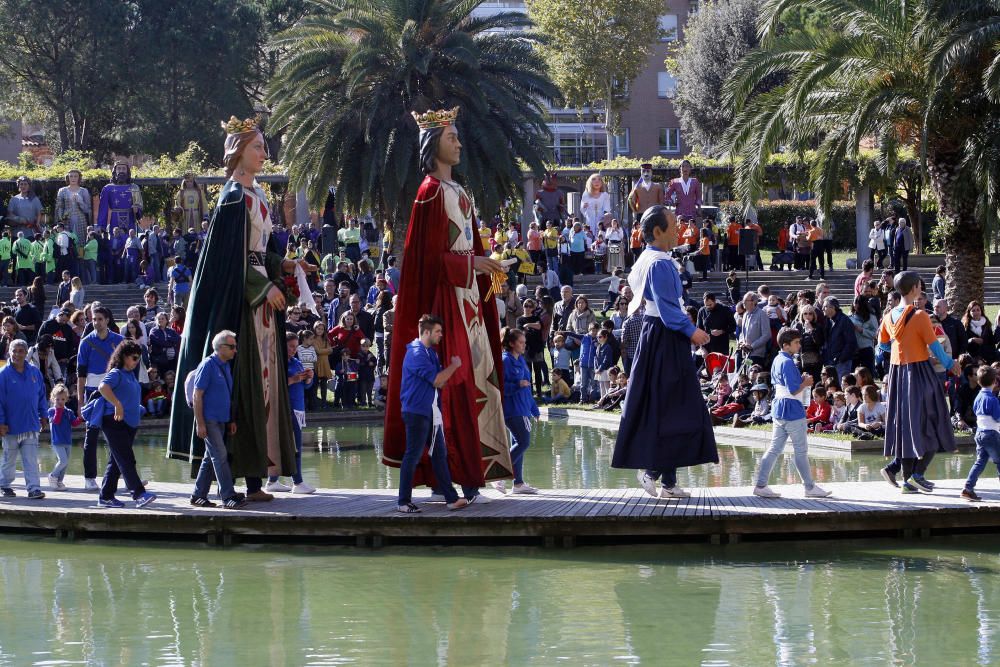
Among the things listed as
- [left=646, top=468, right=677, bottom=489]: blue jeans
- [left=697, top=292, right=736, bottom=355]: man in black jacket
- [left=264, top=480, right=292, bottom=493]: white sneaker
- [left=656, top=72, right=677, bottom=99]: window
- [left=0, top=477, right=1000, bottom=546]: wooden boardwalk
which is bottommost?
[left=0, top=477, right=1000, bottom=546]: wooden boardwalk

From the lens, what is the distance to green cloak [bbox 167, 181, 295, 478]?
11.7 meters

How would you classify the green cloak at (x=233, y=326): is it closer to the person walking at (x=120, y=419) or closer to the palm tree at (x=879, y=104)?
the person walking at (x=120, y=419)

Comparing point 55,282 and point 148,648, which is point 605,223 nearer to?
point 55,282

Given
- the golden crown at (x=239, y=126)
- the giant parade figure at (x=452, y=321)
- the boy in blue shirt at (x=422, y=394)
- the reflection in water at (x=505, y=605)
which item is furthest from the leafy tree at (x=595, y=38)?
the reflection in water at (x=505, y=605)

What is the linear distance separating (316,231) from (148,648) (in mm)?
25686

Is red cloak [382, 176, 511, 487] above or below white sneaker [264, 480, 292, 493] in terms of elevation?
above

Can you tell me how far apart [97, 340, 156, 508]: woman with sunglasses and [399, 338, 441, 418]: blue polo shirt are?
7.37 feet

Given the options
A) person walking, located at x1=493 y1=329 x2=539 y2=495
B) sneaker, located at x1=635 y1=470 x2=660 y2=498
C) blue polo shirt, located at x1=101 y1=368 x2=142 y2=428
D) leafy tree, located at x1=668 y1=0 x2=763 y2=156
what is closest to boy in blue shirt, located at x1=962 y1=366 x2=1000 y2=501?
sneaker, located at x1=635 y1=470 x2=660 y2=498

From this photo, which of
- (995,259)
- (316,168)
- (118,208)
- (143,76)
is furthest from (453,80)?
(143,76)

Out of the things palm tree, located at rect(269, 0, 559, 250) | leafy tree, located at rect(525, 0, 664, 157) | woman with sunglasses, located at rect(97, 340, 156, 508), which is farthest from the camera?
leafy tree, located at rect(525, 0, 664, 157)

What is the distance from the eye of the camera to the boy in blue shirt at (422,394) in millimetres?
10812

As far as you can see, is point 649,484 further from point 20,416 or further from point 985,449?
point 20,416

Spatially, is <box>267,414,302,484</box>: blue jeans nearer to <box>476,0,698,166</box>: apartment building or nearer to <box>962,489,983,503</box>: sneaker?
<box>962,489,983,503</box>: sneaker

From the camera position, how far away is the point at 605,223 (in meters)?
31.5
